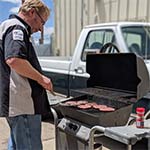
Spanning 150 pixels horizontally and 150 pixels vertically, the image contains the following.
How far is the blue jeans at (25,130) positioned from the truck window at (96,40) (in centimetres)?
215

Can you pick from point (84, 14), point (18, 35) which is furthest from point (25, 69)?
point (84, 14)

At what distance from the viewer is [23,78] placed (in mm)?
2068

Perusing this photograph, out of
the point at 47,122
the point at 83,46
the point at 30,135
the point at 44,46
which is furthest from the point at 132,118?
the point at 44,46

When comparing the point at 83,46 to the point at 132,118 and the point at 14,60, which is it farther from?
the point at 14,60

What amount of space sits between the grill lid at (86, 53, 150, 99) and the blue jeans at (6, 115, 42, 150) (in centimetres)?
91

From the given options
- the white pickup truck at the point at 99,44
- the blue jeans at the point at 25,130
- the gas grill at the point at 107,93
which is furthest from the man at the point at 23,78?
the white pickup truck at the point at 99,44

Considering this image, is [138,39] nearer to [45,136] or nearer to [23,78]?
[45,136]

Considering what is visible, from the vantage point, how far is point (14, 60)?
76.6 inches

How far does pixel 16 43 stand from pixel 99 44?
242 cm

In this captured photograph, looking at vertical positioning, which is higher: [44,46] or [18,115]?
[44,46]

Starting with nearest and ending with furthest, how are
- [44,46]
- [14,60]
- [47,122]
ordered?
[14,60]
[47,122]
[44,46]

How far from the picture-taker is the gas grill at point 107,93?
2.28m

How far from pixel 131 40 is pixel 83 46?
744 millimetres

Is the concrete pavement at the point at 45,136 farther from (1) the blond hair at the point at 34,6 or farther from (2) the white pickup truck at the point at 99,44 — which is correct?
(1) the blond hair at the point at 34,6
